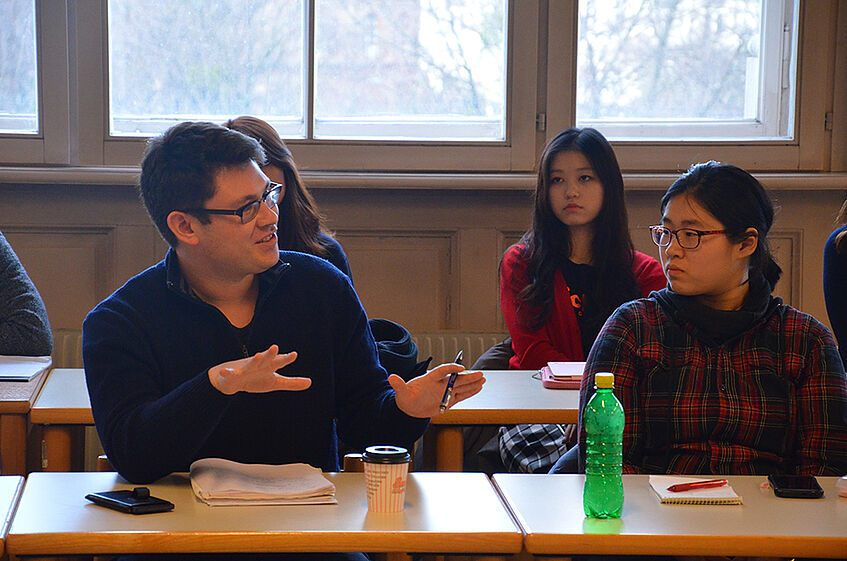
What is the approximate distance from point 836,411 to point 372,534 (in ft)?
3.44

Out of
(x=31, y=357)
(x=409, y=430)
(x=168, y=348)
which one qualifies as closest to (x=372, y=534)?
(x=409, y=430)

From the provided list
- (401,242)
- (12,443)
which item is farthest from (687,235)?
(401,242)

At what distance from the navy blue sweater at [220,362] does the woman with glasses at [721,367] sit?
1.57 feet

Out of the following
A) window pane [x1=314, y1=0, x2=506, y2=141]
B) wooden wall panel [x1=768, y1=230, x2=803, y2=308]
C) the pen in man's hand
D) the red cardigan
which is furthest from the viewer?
wooden wall panel [x1=768, y1=230, x2=803, y2=308]

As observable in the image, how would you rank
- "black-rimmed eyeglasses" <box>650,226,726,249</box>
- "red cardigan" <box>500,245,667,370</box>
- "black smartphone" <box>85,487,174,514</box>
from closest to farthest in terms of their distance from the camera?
"black smartphone" <box>85,487,174,514</box> < "black-rimmed eyeglasses" <box>650,226,726,249</box> < "red cardigan" <box>500,245,667,370</box>

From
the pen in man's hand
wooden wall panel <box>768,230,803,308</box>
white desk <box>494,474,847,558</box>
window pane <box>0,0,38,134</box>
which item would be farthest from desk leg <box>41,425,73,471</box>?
wooden wall panel <box>768,230,803,308</box>

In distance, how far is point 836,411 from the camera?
197 cm

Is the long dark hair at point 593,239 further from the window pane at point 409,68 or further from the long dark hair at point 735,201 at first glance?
the long dark hair at point 735,201

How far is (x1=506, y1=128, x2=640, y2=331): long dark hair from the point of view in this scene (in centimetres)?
332

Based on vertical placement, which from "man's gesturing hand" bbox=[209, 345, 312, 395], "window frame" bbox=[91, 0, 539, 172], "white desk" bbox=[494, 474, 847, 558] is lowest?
"white desk" bbox=[494, 474, 847, 558]

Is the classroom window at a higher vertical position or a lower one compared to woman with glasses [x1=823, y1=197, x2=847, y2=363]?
higher

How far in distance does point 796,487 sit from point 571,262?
1744 mm

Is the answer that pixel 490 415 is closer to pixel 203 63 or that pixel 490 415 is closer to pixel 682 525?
pixel 682 525

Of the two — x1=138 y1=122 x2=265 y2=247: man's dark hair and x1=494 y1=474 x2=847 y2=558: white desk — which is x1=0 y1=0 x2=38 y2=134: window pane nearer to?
x1=138 y1=122 x2=265 y2=247: man's dark hair
